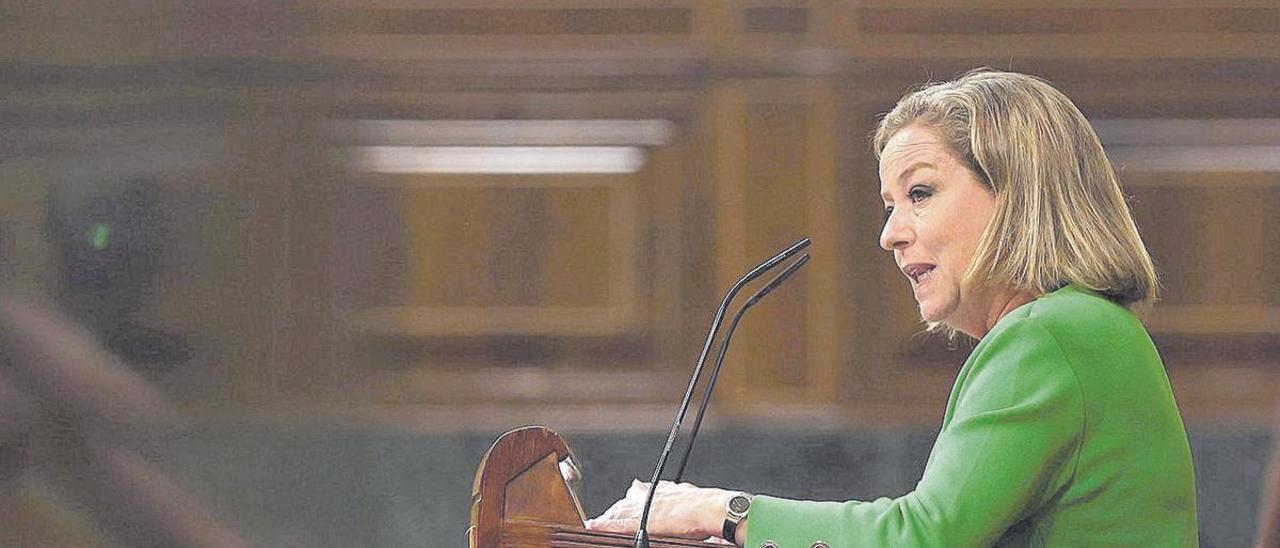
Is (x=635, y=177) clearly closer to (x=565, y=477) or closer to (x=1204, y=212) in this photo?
(x=1204, y=212)

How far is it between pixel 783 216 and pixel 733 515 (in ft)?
5.76

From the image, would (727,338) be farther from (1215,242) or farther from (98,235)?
(98,235)

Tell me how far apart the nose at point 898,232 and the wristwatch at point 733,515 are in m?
0.35

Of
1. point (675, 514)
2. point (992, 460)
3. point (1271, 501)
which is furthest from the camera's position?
point (1271, 501)

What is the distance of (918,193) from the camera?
71.9 inches

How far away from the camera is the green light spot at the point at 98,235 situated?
11.5 ft

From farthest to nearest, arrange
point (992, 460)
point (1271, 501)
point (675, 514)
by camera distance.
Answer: point (1271, 501) → point (675, 514) → point (992, 460)

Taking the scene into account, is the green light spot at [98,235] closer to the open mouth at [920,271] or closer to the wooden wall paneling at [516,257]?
the wooden wall paneling at [516,257]

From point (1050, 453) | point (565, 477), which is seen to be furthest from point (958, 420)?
point (565, 477)

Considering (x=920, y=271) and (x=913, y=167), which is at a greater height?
(x=913, y=167)

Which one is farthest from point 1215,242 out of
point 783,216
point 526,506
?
point 526,506

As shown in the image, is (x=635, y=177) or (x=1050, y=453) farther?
(x=635, y=177)

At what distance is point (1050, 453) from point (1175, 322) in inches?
76.7

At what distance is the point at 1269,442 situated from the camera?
3.36 m
